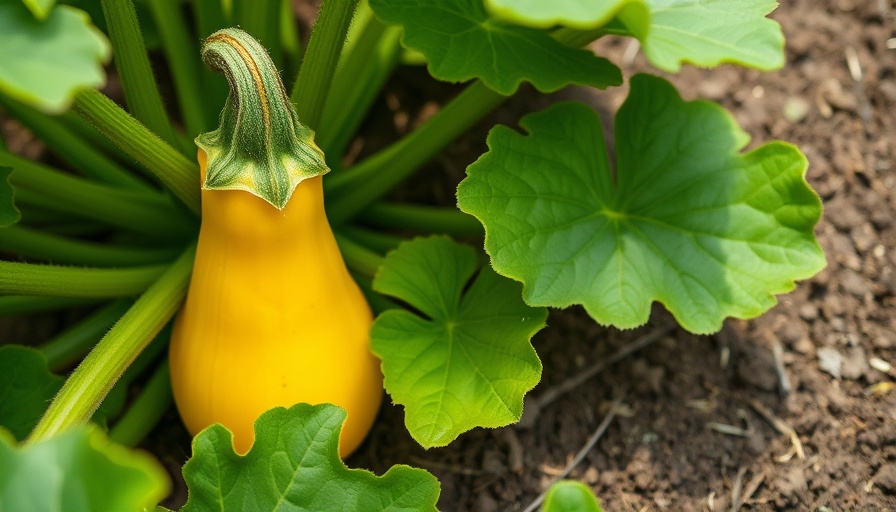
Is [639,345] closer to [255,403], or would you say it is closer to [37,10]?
[255,403]

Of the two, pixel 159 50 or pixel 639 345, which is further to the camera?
pixel 159 50

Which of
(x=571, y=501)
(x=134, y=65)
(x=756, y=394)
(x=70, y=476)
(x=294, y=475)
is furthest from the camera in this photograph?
(x=756, y=394)

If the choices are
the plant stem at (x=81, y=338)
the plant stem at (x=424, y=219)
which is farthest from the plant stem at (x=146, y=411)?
the plant stem at (x=424, y=219)

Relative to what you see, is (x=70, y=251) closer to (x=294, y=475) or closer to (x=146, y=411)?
(x=146, y=411)

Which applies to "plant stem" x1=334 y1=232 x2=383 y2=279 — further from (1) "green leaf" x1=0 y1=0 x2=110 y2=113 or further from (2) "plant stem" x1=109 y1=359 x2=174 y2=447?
(1) "green leaf" x1=0 y1=0 x2=110 y2=113

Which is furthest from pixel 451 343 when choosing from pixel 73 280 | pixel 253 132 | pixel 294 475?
pixel 73 280

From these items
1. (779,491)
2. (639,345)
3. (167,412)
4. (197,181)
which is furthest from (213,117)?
(779,491)
